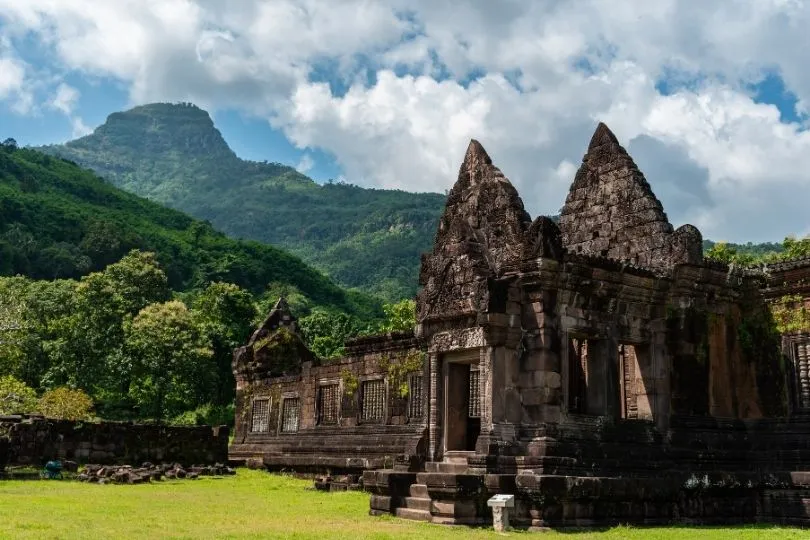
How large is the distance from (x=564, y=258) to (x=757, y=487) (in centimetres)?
511

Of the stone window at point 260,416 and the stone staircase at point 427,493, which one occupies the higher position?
the stone window at point 260,416

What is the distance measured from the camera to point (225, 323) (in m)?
60.0

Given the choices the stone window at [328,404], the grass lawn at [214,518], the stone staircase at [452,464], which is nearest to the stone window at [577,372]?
the stone staircase at [452,464]

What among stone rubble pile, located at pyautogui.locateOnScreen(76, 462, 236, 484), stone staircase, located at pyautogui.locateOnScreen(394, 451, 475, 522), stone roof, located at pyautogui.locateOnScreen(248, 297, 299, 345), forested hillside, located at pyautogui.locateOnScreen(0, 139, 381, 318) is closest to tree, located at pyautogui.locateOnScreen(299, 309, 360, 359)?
stone roof, located at pyautogui.locateOnScreen(248, 297, 299, 345)

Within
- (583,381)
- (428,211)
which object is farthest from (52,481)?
(428,211)

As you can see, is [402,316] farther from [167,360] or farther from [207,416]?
[167,360]

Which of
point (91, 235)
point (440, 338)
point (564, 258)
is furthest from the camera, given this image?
point (91, 235)

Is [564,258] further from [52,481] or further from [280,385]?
[280,385]

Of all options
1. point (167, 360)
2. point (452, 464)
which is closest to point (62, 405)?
point (167, 360)

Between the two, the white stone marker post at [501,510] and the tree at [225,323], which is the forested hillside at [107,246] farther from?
the white stone marker post at [501,510]

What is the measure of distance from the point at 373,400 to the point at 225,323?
3700cm

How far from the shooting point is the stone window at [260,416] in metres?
30.9

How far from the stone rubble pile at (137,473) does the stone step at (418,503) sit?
10.7 m

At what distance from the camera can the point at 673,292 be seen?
1529cm
